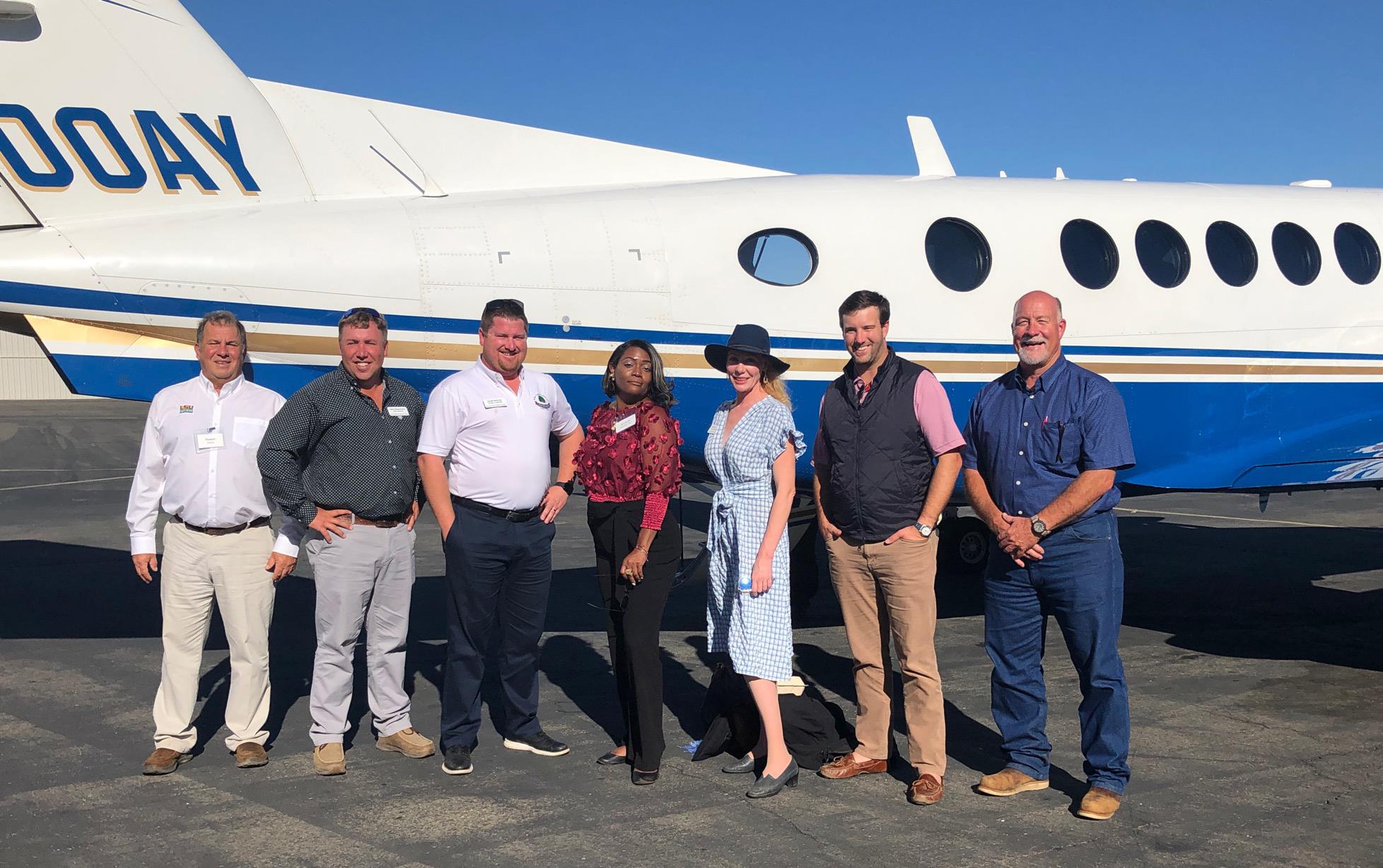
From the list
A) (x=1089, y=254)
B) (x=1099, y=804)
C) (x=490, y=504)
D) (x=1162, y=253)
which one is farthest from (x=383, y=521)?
(x=1162, y=253)

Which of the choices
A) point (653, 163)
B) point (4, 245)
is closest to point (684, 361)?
point (653, 163)

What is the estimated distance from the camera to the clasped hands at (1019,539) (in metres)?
4.69

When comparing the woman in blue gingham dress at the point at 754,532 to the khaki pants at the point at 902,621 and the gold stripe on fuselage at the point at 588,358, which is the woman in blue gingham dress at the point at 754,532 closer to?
the khaki pants at the point at 902,621

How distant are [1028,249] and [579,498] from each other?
10.8m

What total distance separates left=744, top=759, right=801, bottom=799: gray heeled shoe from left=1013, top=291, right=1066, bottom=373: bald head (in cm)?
195

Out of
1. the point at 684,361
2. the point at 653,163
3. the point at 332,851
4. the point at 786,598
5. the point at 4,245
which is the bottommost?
the point at 332,851

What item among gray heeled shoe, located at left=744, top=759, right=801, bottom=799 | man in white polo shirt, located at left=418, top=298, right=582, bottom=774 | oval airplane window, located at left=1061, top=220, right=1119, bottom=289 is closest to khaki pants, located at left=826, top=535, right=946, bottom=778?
gray heeled shoe, located at left=744, top=759, right=801, bottom=799

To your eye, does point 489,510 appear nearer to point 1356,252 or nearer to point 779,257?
point 779,257

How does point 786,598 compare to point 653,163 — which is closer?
point 786,598

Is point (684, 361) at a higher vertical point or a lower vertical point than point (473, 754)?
higher

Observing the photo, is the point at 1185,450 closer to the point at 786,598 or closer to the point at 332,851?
the point at 786,598

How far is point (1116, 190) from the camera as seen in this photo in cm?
864

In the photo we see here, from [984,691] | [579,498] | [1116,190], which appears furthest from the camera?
[579,498]

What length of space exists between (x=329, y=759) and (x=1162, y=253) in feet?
21.3
